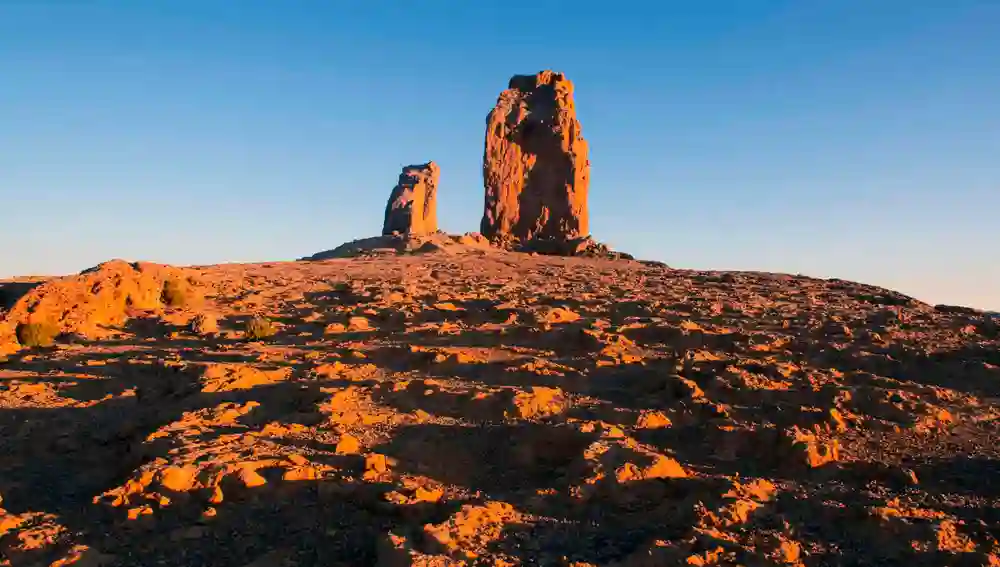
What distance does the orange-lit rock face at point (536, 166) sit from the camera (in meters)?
27.7

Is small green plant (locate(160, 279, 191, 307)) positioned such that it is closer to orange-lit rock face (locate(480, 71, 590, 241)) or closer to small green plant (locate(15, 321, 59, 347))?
small green plant (locate(15, 321, 59, 347))

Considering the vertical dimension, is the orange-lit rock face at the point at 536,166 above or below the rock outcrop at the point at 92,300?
above

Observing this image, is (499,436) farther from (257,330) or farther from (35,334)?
(35,334)

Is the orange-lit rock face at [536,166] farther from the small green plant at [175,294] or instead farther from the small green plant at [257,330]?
the small green plant at [257,330]

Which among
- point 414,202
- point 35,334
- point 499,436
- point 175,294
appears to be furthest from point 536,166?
point 499,436

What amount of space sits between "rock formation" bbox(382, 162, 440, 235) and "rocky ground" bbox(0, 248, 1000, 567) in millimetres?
23132

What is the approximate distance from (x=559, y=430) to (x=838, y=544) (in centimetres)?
252

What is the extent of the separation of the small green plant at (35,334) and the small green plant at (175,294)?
2.36 meters

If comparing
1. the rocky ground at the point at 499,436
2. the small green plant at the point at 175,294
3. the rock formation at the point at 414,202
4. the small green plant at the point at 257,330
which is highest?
the rock formation at the point at 414,202

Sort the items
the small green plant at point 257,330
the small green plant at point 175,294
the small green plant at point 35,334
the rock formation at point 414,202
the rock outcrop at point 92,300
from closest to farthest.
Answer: the small green plant at point 257,330, the small green plant at point 35,334, the rock outcrop at point 92,300, the small green plant at point 175,294, the rock formation at point 414,202

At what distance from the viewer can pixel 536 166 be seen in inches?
1124

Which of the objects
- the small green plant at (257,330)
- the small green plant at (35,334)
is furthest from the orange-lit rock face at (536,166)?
the small green plant at (35,334)

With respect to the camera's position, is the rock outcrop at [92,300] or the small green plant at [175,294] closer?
the rock outcrop at [92,300]

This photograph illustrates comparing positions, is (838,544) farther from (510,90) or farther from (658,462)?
(510,90)
